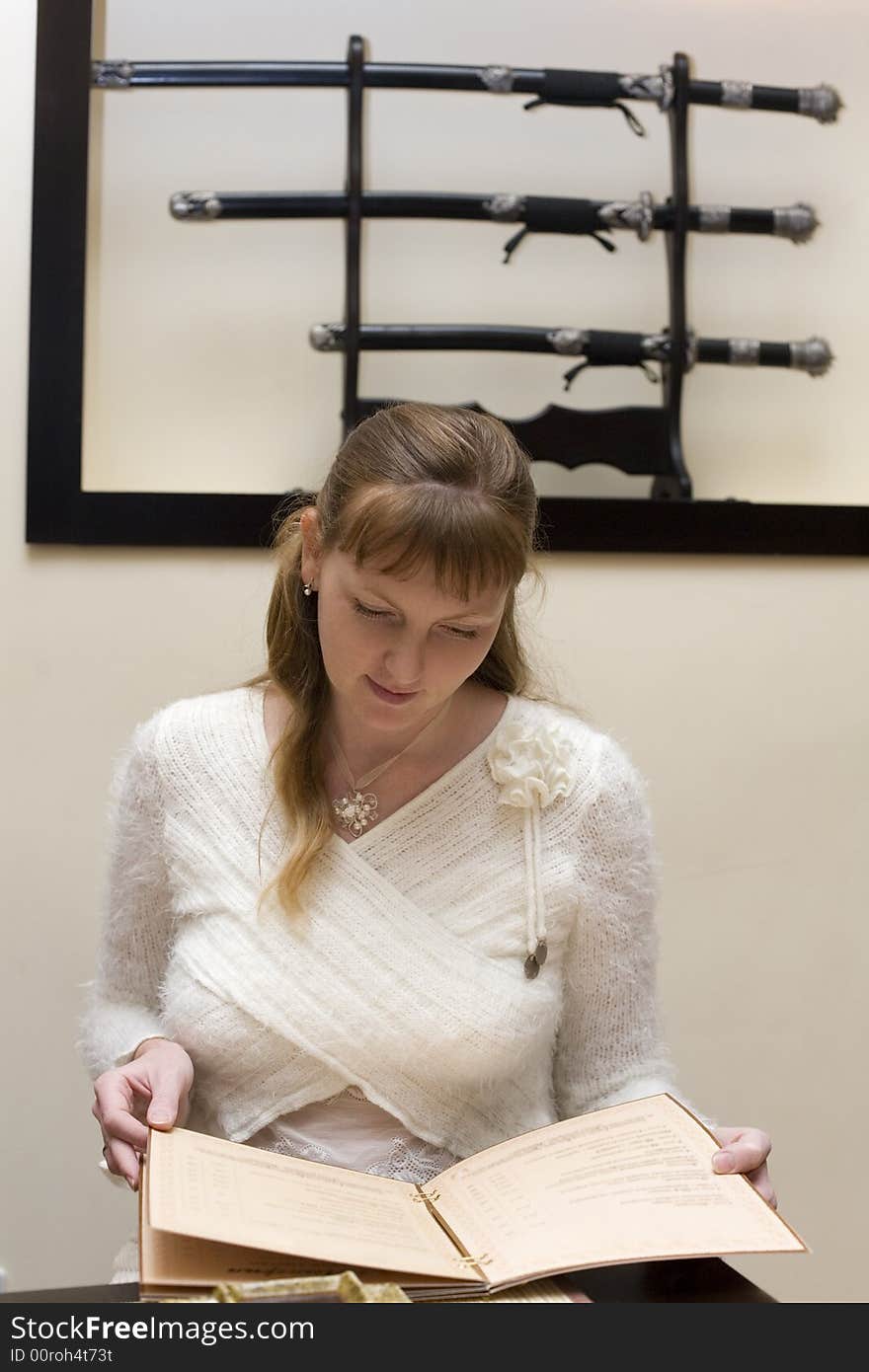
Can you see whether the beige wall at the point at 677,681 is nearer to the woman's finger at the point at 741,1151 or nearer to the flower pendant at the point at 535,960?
the flower pendant at the point at 535,960

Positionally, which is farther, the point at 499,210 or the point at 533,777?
the point at 499,210

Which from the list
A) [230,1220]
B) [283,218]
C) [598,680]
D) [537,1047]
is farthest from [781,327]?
[230,1220]

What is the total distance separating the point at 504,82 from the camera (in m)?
1.89

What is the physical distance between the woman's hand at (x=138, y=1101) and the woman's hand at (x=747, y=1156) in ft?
1.30

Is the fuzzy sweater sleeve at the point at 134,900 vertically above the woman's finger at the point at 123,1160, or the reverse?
the fuzzy sweater sleeve at the point at 134,900

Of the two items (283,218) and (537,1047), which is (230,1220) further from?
(283,218)

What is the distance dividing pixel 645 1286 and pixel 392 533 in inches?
23.5

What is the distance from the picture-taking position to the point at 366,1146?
49.1 inches

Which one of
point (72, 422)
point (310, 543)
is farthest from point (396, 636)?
point (72, 422)

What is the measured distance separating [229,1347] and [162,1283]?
6 centimetres

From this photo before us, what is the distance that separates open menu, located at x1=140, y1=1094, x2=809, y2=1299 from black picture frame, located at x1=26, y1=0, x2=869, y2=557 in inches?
40.5

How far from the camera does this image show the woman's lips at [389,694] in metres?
1.22

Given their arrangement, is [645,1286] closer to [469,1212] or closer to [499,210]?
[469,1212]

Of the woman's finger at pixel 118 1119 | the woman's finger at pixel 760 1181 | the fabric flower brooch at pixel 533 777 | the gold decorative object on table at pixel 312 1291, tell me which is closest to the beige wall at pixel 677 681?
the fabric flower brooch at pixel 533 777
